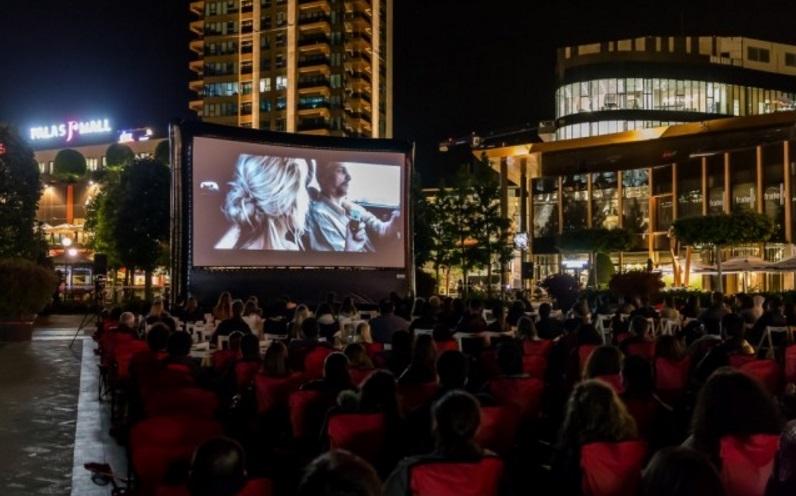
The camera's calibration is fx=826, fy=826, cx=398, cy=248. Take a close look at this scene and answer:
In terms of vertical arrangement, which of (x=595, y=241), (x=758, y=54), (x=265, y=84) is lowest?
(x=595, y=241)

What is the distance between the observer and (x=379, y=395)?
4.57 m

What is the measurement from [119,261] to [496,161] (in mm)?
26185

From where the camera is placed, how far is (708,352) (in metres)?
6.88

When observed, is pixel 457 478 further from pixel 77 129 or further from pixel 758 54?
pixel 77 129

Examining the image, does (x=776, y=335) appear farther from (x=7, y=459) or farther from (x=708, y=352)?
(x=7, y=459)

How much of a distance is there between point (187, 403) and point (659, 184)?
43990 millimetres

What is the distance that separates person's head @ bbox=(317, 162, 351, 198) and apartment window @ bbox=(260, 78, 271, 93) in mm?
75060

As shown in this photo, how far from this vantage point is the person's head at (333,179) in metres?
21.0

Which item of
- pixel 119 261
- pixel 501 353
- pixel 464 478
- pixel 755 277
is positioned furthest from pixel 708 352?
pixel 755 277

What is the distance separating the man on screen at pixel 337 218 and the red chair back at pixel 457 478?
699 inches

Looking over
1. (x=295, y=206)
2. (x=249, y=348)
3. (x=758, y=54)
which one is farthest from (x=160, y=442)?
(x=758, y=54)

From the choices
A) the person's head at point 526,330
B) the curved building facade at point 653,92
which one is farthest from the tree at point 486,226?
the curved building facade at point 653,92

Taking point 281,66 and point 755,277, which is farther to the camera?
point 281,66

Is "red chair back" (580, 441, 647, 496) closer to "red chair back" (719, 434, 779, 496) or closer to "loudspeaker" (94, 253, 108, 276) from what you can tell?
"red chair back" (719, 434, 779, 496)
